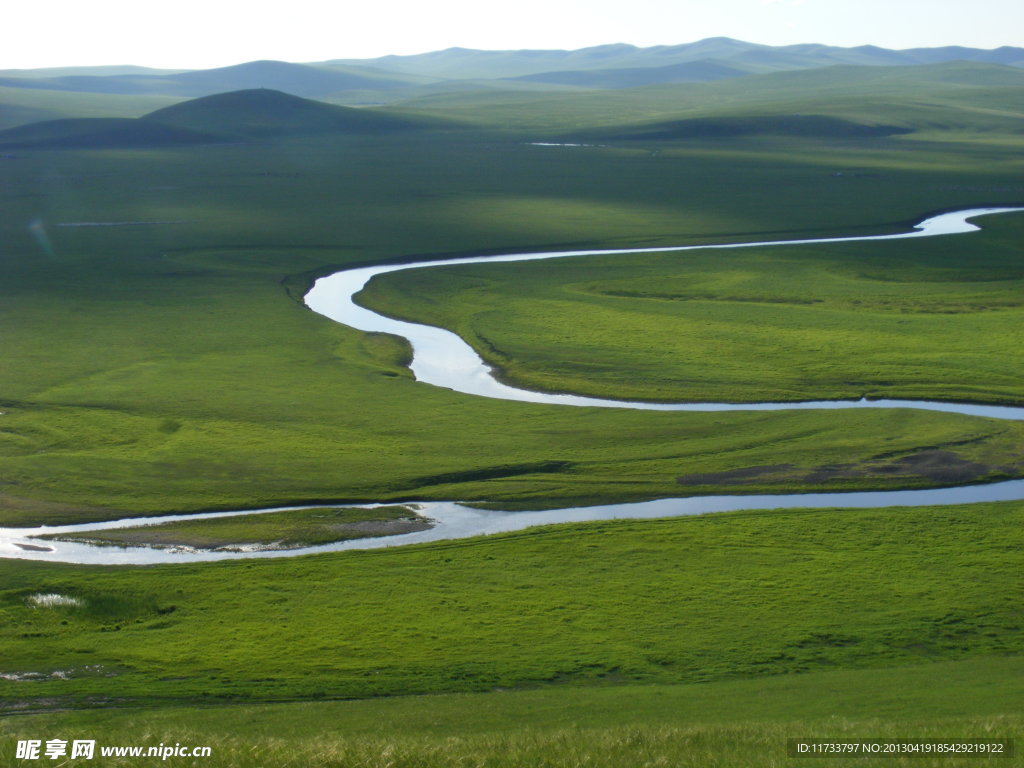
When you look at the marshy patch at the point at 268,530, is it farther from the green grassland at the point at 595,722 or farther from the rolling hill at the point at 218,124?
the rolling hill at the point at 218,124

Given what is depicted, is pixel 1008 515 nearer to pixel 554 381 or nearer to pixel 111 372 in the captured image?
pixel 554 381

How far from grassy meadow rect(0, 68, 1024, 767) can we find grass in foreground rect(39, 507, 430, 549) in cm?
29

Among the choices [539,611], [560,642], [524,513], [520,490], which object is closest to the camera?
[560,642]

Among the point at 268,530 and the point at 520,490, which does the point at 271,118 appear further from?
the point at 268,530

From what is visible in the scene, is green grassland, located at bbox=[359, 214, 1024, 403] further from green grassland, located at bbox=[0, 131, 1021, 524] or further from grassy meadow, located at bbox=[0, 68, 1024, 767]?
green grassland, located at bbox=[0, 131, 1021, 524]

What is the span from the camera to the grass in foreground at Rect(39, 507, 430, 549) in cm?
3006

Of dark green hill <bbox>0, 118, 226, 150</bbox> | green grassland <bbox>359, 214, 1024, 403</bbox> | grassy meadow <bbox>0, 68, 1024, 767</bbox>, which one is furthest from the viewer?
dark green hill <bbox>0, 118, 226, 150</bbox>

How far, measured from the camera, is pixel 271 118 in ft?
610

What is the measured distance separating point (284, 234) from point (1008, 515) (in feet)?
195

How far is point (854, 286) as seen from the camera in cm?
6266

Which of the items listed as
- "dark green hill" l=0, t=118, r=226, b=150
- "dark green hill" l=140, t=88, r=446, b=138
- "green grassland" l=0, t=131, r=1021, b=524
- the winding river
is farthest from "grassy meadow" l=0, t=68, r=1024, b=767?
"dark green hill" l=140, t=88, r=446, b=138

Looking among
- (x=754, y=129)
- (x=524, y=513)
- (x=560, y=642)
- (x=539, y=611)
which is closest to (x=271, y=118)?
(x=754, y=129)

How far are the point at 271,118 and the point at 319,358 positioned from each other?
14751 cm

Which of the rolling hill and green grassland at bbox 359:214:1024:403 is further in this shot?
the rolling hill
